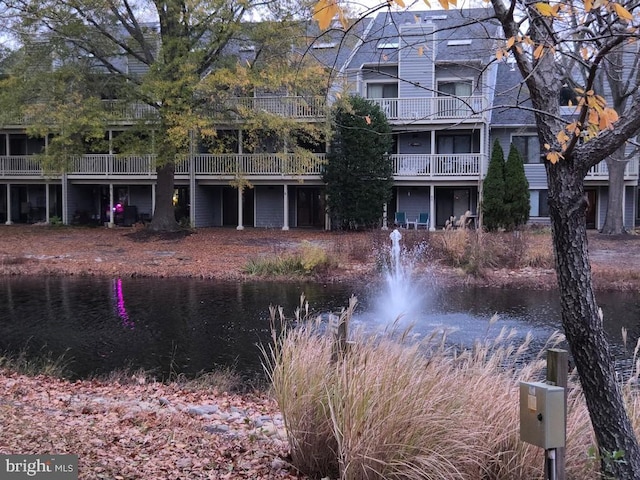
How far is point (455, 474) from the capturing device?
422cm

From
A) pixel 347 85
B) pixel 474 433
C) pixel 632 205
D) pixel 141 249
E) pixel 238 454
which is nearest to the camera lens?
pixel 474 433

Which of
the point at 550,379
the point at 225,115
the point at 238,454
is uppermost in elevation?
the point at 225,115

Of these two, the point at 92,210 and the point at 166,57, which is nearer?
the point at 166,57

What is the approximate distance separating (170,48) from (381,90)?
1282 centimetres

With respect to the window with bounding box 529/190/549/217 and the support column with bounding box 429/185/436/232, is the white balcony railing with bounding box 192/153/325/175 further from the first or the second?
the window with bounding box 529/190/549/217

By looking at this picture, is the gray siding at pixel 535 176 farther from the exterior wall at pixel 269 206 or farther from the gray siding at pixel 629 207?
the exterior wall at pixel 269 206

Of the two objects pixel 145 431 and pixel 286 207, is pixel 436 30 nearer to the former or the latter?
pixel 145 431

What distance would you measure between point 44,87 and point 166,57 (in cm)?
467

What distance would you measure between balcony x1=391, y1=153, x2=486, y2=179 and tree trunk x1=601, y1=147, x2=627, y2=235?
5691mm

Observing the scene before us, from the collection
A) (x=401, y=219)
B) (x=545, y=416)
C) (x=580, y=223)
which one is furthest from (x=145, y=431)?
(x=401, y=219)

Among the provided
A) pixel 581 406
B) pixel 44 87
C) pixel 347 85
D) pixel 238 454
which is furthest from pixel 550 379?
pixel 44 87

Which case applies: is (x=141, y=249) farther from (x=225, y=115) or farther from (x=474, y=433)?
(x=474, y=433)

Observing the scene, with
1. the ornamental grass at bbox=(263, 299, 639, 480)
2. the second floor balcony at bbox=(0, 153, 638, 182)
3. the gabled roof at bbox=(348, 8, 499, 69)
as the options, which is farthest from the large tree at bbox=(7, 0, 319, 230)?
the ornamental grass at bbox=(263, 299, 639, 480)

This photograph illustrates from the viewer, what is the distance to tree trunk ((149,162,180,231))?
28797mm
